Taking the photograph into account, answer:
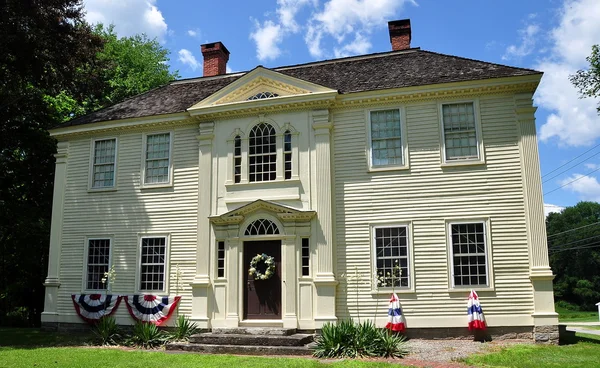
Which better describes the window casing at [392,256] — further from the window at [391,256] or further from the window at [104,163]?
the window at [104,163]

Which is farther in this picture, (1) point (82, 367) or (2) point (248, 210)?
(2) point (248, 210)

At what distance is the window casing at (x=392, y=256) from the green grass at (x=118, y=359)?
340cm

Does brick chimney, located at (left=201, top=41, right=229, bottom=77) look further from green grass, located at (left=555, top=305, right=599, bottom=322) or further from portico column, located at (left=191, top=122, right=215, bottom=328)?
green grass, located at (left=555, top=305, right=599, bottom=322)

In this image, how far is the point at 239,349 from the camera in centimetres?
1249

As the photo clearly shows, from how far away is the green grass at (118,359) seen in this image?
1052 cm

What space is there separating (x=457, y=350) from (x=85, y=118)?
14247mm

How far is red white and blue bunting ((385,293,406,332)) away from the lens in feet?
42.9

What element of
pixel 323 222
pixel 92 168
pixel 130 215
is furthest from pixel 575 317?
pixel 92 168

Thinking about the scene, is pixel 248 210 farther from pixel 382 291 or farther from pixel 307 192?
pixel 382 291

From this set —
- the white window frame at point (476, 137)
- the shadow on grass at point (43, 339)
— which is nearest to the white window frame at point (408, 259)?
the white window frame at point (476, 137)

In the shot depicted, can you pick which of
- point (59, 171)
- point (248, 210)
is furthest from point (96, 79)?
point (248, 210)

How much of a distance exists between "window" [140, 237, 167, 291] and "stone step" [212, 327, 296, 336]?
9.05 feet

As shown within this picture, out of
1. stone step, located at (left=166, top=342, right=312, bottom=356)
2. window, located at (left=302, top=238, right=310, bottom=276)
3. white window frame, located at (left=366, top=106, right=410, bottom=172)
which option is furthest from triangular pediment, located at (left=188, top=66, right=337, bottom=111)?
stone step, located at (left=166, top=342, right=312, bottom=356)

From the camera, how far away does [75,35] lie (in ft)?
58.5
